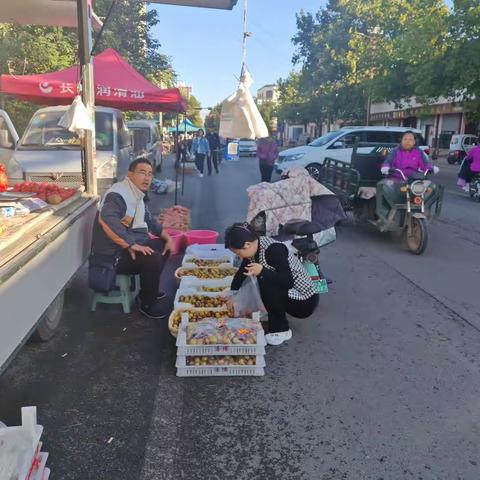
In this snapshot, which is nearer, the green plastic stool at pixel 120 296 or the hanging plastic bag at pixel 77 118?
the green plastic stool at pixel 120 296

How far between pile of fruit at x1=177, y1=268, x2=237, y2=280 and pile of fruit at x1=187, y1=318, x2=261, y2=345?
140 centimetres

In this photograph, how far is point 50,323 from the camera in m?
4.20

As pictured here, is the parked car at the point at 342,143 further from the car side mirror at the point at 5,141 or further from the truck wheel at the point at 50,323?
the truck wheel at the point at 50,323

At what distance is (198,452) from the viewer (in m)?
2.82

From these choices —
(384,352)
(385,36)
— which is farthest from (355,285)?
(385,36)

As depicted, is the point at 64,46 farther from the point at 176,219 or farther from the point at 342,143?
the point at 176,219

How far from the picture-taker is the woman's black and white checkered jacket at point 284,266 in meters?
4.02

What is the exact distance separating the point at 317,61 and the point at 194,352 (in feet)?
135

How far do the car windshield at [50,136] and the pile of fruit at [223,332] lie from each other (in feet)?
22.9

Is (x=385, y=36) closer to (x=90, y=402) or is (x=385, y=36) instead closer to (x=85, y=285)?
(x=85, y=285)

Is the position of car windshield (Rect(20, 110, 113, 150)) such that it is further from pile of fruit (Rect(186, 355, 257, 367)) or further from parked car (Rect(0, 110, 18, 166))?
pile of fruit (Rect(186, 355, 257, 367))

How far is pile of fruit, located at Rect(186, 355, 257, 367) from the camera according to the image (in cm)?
362

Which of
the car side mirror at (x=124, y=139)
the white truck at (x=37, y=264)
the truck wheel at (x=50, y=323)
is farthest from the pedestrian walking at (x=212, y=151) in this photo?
the truck wheel at (x=50, y=323)

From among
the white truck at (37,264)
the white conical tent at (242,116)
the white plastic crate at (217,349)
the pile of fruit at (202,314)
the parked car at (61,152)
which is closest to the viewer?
the white truck at (37,264)
